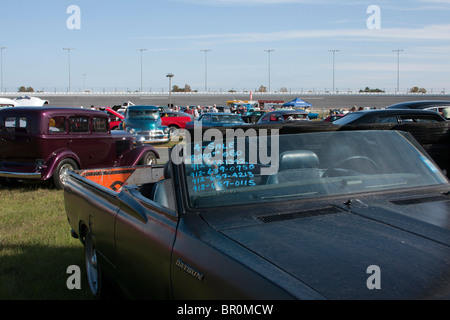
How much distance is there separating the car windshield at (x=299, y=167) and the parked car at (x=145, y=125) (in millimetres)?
17741

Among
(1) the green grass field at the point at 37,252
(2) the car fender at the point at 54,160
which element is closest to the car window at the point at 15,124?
(2) the car fender at the point at 54,160

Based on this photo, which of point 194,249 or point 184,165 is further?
point 184,165

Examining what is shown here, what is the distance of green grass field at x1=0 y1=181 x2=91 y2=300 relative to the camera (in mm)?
4320

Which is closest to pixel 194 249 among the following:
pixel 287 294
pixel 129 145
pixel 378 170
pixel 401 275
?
pixel 287 294

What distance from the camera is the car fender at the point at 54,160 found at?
944cm

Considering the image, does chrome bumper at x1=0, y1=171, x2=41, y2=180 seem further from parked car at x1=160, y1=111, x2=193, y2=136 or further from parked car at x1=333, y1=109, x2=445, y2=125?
parked car at x1=160, y1=111, x2=193, y2=136

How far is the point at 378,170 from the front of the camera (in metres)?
3.30

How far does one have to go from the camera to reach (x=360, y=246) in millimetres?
2227

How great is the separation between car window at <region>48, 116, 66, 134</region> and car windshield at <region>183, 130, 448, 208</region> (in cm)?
756

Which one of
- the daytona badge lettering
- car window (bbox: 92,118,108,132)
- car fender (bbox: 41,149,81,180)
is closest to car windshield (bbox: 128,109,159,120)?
car window (bbox: 92,118,108,132)

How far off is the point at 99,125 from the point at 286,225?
9.18 meters

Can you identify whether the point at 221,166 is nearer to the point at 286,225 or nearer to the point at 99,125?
the point at 286,225
